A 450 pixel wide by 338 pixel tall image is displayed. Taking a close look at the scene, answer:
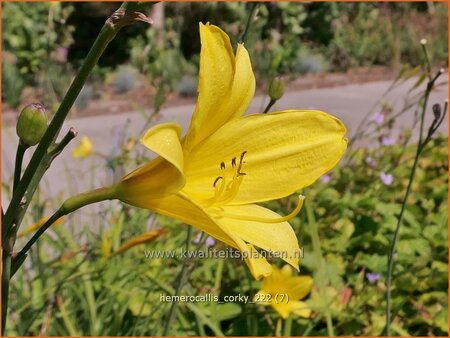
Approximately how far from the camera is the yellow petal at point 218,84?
1.70ft

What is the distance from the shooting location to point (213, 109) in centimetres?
55

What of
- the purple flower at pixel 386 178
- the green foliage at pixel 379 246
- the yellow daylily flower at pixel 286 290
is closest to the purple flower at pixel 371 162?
the green foliage at pixel 379 246

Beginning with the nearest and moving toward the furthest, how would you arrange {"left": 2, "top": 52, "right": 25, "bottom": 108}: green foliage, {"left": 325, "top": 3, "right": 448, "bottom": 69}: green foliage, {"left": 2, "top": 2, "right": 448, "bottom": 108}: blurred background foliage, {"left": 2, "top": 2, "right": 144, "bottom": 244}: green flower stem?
{"left": 2, "top": 2, "right": 144, "bottom": 244}: green flower stem
{"left": 2, "top": 52, "right": 25, "bottom": 108}: green foliage
{"left": 2, "top": 2, "right": 448, "bottom": 108}: blurred background foliage
{"left": 325, "top": 3, "right": 448, "bottom": 69}: green foliage

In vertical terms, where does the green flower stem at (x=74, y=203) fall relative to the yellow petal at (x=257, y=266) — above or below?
above

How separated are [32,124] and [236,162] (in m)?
0.20

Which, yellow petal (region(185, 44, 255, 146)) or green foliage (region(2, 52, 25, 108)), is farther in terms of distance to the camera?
green foliage (region(2, 52, 25, 108))

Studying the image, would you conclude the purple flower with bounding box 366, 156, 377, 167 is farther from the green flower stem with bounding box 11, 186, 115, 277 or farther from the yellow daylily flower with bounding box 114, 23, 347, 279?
the green flower stem with bounding box 11, 186, 115, 277

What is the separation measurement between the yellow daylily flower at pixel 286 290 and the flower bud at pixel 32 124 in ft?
3.17

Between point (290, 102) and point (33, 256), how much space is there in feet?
9.18

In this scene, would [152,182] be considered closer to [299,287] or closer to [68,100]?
[68,100]

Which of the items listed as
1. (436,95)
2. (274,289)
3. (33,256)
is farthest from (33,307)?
(436,95)

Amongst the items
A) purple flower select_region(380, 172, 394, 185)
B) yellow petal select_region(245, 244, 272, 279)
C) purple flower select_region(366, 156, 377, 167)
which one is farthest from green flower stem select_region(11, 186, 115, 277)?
purple flower select_region(366, 156, 377, 167)

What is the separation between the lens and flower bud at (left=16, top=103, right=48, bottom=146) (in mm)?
506

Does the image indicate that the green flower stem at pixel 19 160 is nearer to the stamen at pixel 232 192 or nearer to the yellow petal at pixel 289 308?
the stamen at pixel 232 192
